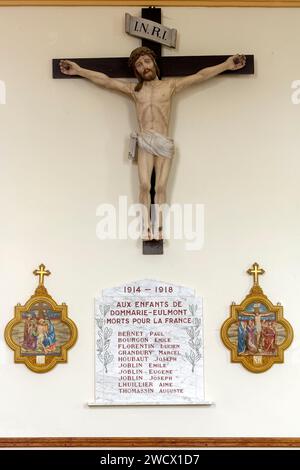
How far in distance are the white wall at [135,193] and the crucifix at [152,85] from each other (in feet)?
0.32

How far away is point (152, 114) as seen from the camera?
469cm

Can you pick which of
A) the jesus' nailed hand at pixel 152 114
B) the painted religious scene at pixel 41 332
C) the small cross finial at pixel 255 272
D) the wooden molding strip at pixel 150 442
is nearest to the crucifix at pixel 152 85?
the jesus' nailed hand at pixel 152 114

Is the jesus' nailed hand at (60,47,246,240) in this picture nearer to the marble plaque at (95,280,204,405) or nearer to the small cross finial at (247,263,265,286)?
the marble plaque at (95,280,204,405)

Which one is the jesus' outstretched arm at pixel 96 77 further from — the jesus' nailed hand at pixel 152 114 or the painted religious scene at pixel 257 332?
the painted religious scene at pixel 257 332

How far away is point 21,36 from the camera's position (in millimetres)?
4883

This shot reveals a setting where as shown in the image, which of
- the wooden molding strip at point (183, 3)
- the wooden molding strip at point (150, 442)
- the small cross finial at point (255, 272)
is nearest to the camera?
the wooden molding strip at point (150, 442)

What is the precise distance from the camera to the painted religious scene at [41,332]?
4.65 m

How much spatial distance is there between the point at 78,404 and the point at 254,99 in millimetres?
2076

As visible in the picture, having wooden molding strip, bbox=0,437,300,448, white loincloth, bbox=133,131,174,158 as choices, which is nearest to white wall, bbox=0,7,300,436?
wooden molding strip, bbox=0,437,300,448

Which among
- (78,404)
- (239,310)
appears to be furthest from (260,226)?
(78,404)

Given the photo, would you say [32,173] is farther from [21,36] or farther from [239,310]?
[239,310]

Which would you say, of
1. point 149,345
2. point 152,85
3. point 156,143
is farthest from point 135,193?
point 149,345

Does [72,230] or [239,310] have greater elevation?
[72,230]

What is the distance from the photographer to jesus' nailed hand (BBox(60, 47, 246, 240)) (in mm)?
4676
